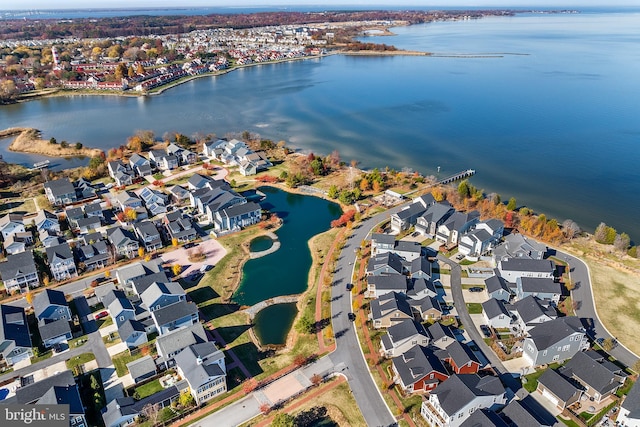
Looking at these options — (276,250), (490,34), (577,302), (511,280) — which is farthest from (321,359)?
(490,34)

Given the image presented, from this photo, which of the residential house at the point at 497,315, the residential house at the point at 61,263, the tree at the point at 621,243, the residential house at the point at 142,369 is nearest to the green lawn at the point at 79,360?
the residential house at the point at 142,369

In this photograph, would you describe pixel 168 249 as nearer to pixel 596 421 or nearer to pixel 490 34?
pixel 596 421

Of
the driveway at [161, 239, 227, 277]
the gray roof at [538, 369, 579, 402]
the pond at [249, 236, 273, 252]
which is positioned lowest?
the pond at [249, 236, 273, 252]

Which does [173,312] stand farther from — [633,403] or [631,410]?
[633,403]

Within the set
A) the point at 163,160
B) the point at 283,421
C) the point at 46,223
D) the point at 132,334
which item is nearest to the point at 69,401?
the point at 132,334

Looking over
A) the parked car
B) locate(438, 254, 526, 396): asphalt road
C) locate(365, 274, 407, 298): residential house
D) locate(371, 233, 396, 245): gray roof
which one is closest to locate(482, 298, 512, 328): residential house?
locate(438, 254, 526, 396): asphalt road

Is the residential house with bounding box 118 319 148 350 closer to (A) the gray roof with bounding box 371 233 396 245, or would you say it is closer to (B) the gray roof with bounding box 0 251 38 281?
(B) the gray roof with bounding box 0 251 38 281
